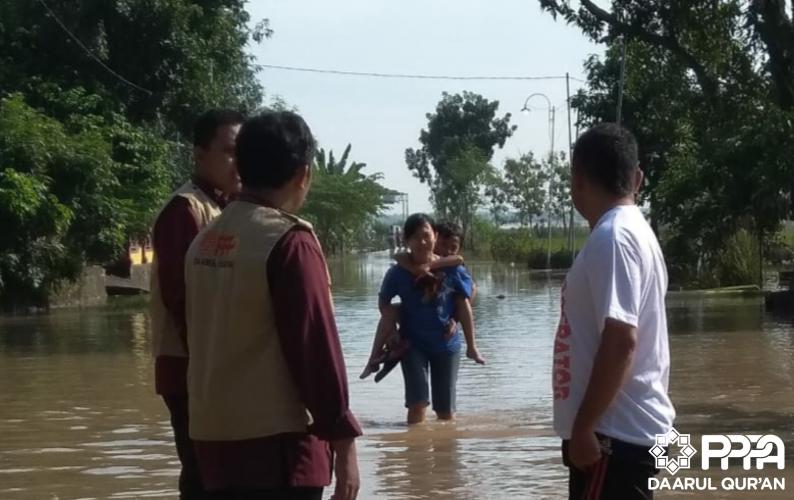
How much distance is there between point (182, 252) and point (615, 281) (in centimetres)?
170

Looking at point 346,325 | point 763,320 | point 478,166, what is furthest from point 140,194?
point 478,166

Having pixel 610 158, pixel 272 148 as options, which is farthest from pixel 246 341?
pixel 610 158

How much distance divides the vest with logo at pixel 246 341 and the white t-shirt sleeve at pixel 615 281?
0.83 m

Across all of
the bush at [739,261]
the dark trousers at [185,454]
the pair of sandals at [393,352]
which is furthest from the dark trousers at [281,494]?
the bush at [739,261]

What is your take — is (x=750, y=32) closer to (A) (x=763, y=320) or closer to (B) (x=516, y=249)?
(A) (x=763, y=320)

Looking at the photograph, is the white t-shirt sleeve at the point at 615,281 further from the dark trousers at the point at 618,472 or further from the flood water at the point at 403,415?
the flood water at the point at 403,415

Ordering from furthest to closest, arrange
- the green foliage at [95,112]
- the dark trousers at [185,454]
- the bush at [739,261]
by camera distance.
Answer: the bush at [739,261]
the green foliage at [95,112]
the dark trousers at [185,454]

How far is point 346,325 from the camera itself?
74.7 feet

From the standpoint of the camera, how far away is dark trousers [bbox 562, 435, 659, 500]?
3.98m

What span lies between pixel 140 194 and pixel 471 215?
4460 cm

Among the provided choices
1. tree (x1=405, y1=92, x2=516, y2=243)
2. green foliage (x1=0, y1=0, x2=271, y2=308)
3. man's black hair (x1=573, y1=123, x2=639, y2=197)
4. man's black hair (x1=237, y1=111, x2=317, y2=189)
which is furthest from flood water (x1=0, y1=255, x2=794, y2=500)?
tree (x1=405, y1=92, x2=516, y2=243)

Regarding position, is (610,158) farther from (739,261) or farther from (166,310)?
(739,261)

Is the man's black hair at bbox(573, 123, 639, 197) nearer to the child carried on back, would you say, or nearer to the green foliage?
the child carried on back

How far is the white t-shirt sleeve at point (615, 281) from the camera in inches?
154
